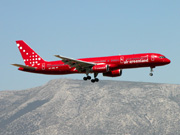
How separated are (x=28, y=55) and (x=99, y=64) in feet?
80.5

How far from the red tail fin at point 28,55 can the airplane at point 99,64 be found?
1732 mm

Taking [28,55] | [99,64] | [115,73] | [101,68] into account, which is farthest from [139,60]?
[28,55]

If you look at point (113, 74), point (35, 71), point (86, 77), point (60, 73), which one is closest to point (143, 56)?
point (113, 74)

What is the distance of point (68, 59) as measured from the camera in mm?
95812

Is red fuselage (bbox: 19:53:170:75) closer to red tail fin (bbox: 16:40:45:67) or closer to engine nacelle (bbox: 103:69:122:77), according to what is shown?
engine nacelle (bbox: 103:69:122:77)

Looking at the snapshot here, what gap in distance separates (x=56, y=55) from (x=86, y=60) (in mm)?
14677

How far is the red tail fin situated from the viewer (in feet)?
366

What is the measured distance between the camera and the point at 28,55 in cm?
11344

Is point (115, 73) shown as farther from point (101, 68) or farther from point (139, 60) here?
point (139, 60)

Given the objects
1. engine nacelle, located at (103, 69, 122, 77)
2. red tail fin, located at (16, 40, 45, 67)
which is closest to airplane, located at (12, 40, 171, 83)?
engine nacelle, located at (103, 69, 122, 77)

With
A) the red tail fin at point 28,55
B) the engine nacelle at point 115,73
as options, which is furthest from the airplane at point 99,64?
the red tail fin at point 28,55

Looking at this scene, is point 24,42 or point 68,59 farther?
point 24,42

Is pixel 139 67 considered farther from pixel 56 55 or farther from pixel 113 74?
pixel 56 55

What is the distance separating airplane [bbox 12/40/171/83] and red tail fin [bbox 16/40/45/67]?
173 cm
